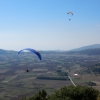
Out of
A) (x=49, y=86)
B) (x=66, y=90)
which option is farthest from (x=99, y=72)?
(x=66, y=90)

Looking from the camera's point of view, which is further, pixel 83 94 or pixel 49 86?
pixel 49 86

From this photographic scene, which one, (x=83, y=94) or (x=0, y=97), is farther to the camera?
(x=0, y=97)

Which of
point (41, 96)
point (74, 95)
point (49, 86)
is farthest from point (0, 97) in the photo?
point (74, 95)

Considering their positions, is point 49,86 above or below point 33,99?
below

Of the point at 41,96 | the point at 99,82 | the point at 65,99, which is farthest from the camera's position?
the point at 99,82

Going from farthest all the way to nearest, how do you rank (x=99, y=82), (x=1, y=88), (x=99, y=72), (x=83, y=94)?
1. (x=99, y=72)
2. (x=99, y=82)
3. (x=1, y=88)
4. (x=83, y=94)

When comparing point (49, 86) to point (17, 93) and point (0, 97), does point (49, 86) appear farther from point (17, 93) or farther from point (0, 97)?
point (0, 97)

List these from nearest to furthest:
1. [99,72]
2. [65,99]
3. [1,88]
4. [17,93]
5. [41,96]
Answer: [65,99]
[41,96]
[17,93]
[1,88]
[99,72]

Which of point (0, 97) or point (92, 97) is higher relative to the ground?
point (92, 97)

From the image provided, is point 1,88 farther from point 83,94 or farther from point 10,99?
point 83,94
